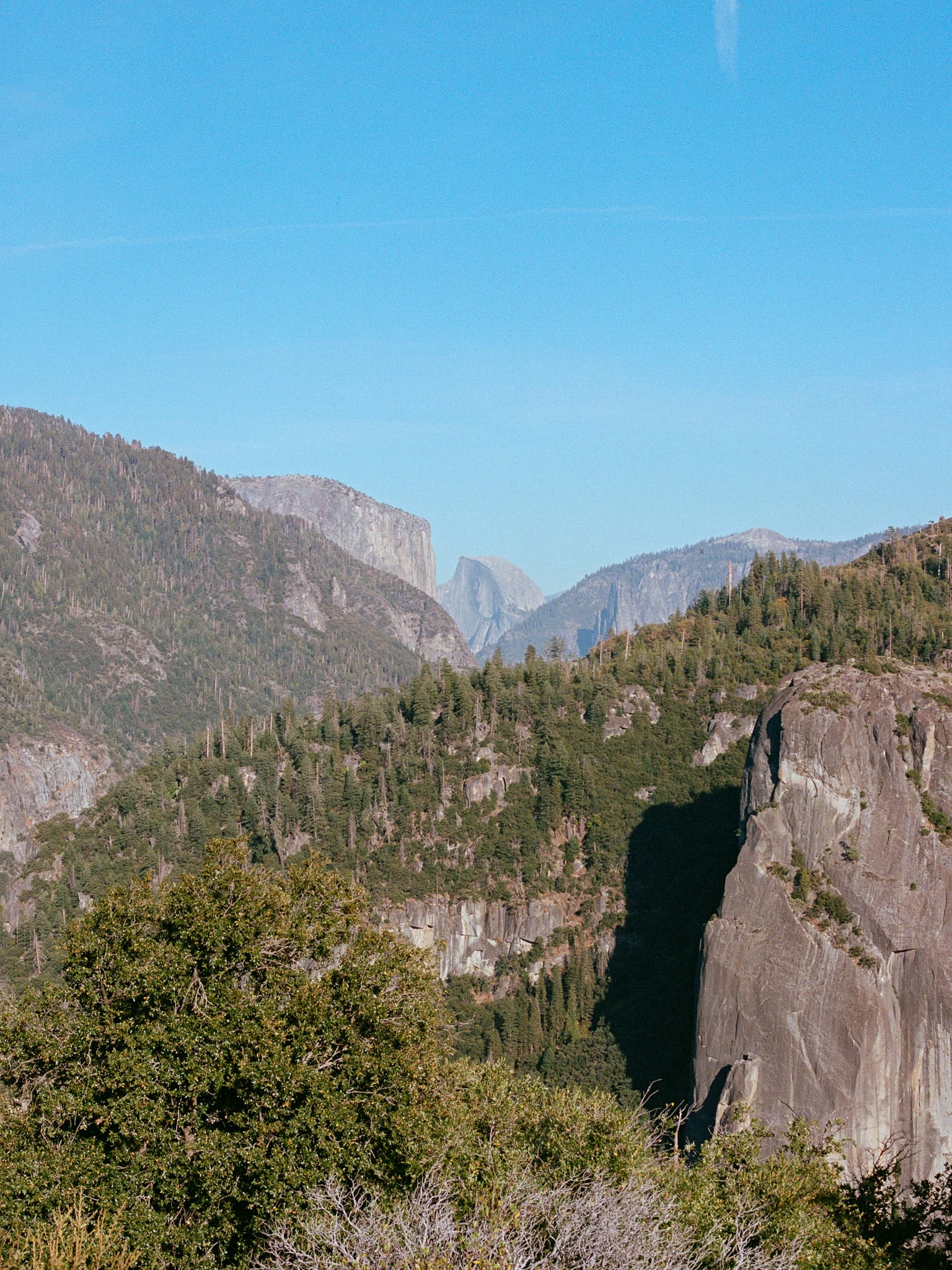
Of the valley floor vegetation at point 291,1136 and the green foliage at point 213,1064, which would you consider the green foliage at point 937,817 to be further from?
the green foliage at point 213,1064

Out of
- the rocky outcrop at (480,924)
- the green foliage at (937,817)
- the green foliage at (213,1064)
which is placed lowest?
the rocky outcrop at (480,924)

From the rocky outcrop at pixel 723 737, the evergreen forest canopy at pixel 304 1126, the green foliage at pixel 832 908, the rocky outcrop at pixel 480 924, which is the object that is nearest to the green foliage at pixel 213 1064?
the evergreen forest canopy at pixel 304 1126

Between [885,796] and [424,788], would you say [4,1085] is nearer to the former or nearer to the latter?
[885,796]

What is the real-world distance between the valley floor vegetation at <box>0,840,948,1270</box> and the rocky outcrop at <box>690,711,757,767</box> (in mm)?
89032

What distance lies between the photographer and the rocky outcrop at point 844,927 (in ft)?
228

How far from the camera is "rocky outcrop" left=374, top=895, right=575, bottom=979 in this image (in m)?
111

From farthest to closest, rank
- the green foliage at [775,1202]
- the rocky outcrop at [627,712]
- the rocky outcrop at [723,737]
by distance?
1. the rocky outcrop at [627,712]
2. the rocky outcrop at [723,737]
3. the green foliage at [775,1202]

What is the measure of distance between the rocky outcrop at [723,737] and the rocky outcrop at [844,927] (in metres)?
36.7

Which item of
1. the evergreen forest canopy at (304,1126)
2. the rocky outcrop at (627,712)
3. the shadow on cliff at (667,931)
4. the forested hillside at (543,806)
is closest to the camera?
the evergreen forest canopy at (304,1126)

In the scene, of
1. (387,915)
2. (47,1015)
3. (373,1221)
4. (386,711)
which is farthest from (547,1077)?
(373,1221)

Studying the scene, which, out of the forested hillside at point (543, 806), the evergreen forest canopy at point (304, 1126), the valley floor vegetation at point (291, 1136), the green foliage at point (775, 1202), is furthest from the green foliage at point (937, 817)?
the valley floor vegetation at point (291, 1136)

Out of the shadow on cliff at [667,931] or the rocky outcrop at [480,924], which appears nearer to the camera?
the shadow on cliff at [667,931]

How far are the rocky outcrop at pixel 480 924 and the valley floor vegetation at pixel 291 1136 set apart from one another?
3097 inches

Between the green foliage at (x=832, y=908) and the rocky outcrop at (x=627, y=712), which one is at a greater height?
the rocky outcrop at (x=627, y=712)
